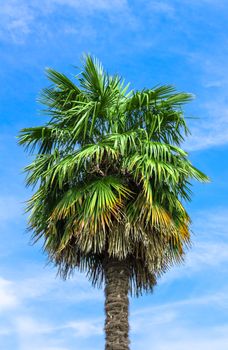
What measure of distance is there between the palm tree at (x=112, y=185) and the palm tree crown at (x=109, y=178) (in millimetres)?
23

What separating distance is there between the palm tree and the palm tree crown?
23 mm

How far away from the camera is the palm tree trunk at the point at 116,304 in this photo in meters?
13.9

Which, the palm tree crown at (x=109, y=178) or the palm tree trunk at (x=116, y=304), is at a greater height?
the palm tree crown at (x=109, y=178)

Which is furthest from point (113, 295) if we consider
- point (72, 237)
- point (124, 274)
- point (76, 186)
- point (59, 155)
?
point (59, 155)

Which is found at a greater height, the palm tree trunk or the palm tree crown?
the palm tree crown

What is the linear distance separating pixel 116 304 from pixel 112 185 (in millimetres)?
2472

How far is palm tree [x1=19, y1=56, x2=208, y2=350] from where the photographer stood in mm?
14461

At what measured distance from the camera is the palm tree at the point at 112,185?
14.5 meters

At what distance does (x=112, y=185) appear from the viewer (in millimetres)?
14781

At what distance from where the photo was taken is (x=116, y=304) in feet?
46.5

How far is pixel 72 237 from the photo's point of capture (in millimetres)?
15055

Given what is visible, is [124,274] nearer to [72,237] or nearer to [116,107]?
[72,237]

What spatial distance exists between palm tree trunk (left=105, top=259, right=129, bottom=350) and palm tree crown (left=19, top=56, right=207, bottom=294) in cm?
29

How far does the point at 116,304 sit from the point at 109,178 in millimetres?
2707
